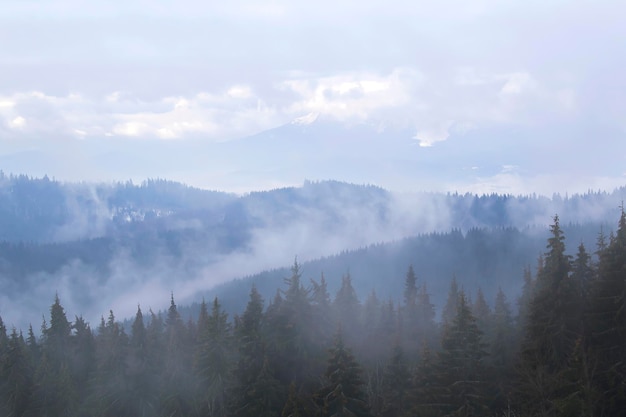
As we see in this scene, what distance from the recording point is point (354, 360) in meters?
57.7

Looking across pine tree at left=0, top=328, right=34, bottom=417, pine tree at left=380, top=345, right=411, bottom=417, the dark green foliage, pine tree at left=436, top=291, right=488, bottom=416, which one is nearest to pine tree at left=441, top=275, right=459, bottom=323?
pine tree at left=380, top=345, right=411, bottom=417

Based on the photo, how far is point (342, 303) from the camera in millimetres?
88125

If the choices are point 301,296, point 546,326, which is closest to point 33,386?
point 301,296

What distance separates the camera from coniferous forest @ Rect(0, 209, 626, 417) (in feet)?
132

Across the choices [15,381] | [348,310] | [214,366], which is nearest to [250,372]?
[214,366]

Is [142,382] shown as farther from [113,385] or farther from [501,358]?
[501,358]

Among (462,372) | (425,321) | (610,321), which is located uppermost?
(610,321)

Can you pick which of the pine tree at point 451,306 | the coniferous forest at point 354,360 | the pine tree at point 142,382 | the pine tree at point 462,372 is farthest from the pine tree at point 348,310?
the pine tree at point 462,372

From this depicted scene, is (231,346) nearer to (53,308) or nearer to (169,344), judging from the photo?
(169,344)

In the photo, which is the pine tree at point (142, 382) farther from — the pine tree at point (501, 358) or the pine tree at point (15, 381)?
the pine tree at point (501, 358)

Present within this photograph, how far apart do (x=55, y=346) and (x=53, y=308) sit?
184 inches

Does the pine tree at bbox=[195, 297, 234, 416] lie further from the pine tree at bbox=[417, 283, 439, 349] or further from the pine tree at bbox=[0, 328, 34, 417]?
the pine tree at bbox=[417, 283, 439, 349]

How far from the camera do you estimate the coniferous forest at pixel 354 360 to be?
4022 centimetres

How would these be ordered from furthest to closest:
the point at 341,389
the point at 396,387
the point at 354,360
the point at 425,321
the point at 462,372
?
the point at 425,321 < the point at 354,360 < the point at 396,387 < the point at 462,372 < the point at 341,389
